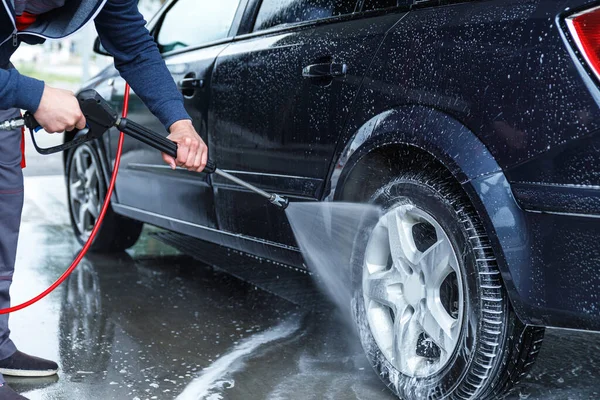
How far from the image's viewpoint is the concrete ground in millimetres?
2684

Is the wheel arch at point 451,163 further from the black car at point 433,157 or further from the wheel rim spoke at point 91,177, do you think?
the wheel rim spoke at point 91,177

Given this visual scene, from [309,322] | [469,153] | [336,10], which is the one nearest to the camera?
[469,153]

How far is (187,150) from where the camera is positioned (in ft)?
8.06

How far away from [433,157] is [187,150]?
2.42 ft

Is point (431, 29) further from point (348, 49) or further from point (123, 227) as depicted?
point (123, 227)

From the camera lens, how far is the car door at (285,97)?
8.66 feet

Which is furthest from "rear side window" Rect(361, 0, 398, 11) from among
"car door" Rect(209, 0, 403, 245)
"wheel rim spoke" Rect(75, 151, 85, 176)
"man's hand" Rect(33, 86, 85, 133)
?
"wheel rim spoke" Rect(75, 151, 85, 176)

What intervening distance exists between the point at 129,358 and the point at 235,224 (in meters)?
0.68

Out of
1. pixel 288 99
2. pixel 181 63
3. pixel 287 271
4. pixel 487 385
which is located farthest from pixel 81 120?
pixel 287 271

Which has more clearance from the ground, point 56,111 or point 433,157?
point 56,111

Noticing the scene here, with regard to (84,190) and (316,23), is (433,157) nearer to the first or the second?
(316,23)

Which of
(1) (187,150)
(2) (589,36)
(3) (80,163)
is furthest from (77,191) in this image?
(2) (589,36)

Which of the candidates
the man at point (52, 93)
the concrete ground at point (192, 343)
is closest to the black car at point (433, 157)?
the concrete ground at point (192, 343)

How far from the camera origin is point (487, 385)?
2197 millimetres
